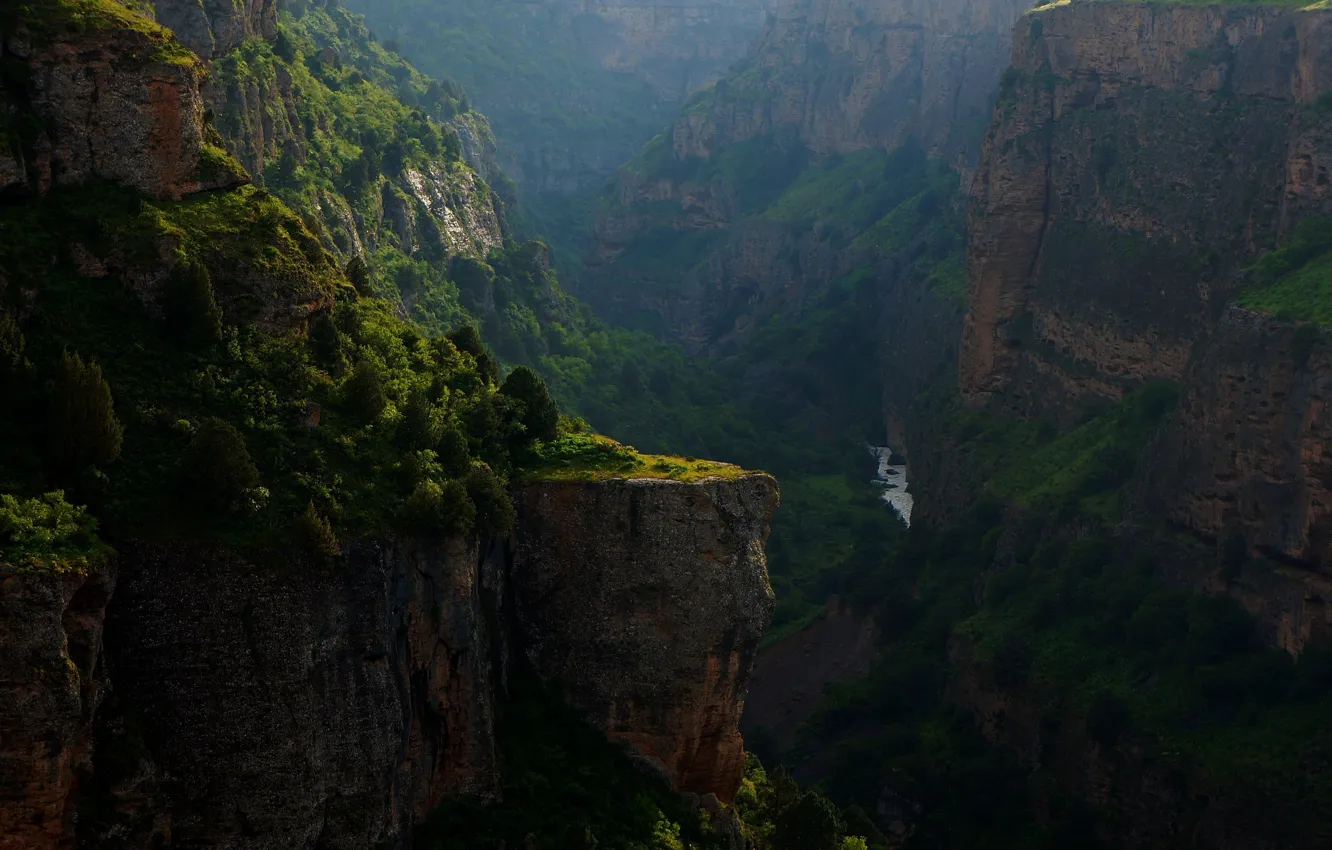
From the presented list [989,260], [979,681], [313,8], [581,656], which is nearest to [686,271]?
[313,8]

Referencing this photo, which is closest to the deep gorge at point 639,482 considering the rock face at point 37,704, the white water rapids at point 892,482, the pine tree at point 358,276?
the rock face at point 37,704

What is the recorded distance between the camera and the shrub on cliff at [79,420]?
37594mm

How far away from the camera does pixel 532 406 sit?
52.1 meters

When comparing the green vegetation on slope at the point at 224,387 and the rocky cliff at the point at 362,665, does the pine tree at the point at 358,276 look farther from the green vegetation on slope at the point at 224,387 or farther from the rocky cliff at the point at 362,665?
the rocky cliff at the point at 362,665

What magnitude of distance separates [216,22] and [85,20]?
49495mm

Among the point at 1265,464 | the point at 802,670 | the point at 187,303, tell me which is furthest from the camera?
the point at 802,670

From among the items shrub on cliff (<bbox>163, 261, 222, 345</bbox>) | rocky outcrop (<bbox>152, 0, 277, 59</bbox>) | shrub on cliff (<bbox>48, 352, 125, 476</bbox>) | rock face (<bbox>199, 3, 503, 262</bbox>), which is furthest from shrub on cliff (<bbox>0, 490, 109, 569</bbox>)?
rocky outcrop (<bbox>152, 0, 277, 59</bbox>)

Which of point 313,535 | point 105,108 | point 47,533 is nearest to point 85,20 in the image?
point 105,108

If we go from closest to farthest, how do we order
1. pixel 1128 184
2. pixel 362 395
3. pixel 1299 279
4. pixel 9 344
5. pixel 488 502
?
pixel 9 344, pixel 488 502, pixel 362 395, pixel 1299 279, pixel 1128 184

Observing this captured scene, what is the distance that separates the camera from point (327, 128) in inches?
4299

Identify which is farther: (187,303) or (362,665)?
(187,303)

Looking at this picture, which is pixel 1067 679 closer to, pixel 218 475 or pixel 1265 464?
pixel 1265 464

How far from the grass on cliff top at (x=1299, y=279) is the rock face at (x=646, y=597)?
41788mm

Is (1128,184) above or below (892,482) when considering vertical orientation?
above
